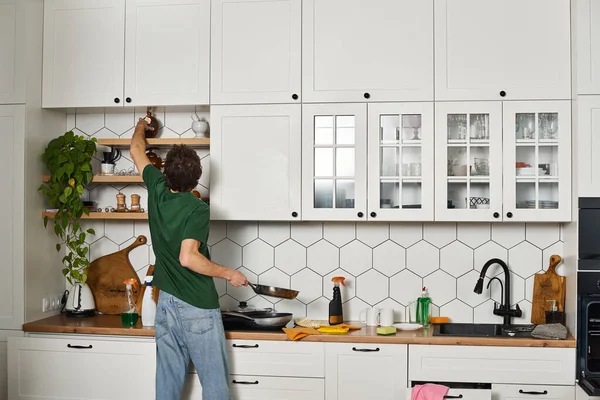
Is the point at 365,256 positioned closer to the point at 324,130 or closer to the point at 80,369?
the point at 324,130

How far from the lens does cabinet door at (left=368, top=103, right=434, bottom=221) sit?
366cm

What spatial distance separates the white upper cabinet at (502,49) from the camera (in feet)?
11.7

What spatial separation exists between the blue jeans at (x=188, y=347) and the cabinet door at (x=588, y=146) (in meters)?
1.94

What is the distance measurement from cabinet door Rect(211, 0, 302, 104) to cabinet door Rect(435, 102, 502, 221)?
0.83 m

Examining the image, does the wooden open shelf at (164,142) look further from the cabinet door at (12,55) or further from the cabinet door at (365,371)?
the cabinet door at (365,371)

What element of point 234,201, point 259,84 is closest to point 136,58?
point 259,84

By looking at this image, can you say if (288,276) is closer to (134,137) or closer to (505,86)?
(134,137)

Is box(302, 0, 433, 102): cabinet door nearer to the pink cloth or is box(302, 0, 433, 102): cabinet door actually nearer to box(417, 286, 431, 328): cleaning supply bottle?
box(417, 286, 431, 328): cleaning supply bottle

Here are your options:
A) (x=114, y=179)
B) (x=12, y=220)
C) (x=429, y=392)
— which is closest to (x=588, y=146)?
(x=429, y=392)

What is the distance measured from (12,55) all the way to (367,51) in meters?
1.95

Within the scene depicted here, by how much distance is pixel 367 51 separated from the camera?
3691 mm

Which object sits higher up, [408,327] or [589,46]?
[589,46]

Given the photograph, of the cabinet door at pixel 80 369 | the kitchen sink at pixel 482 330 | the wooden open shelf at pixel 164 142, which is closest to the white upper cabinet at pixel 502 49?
the kitchen sink at pixel 482 330

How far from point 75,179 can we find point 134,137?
454mm
